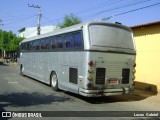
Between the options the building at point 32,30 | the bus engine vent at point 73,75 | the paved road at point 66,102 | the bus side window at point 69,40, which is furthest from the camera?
the building at point 32,30

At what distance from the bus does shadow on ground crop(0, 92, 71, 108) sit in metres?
0.85

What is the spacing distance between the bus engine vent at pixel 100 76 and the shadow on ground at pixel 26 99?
68.6 inches

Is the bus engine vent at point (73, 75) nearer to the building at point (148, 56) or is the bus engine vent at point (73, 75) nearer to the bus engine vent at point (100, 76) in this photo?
the bus engine vent at point (100, 76)

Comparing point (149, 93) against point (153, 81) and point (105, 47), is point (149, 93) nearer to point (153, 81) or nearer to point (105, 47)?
point (153, 81)

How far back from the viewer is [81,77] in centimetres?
1191

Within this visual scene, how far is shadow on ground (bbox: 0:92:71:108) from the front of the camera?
438 inches

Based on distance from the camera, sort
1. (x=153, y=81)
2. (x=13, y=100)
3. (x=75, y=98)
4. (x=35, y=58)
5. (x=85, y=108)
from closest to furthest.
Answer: (x=85, y=108), (x=13, y=100), (x=75, y=98), (x=153, y=81), (x=35, y=58)

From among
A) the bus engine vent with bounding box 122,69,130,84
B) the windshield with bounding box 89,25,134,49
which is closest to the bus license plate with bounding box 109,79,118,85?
the bus engine vent with bounding box 122,69,130,84

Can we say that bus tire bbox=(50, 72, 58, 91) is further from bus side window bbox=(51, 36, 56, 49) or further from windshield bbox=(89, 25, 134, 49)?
windshield bbox=(89, 25, 134, 49)

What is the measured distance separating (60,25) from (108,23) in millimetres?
28557

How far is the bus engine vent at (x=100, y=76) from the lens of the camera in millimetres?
11773

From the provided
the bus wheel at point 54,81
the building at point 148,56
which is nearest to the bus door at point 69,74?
the bus wheel at point 54,81

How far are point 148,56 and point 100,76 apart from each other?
6.59 m

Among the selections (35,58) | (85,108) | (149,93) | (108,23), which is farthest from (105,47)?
(35,58)
